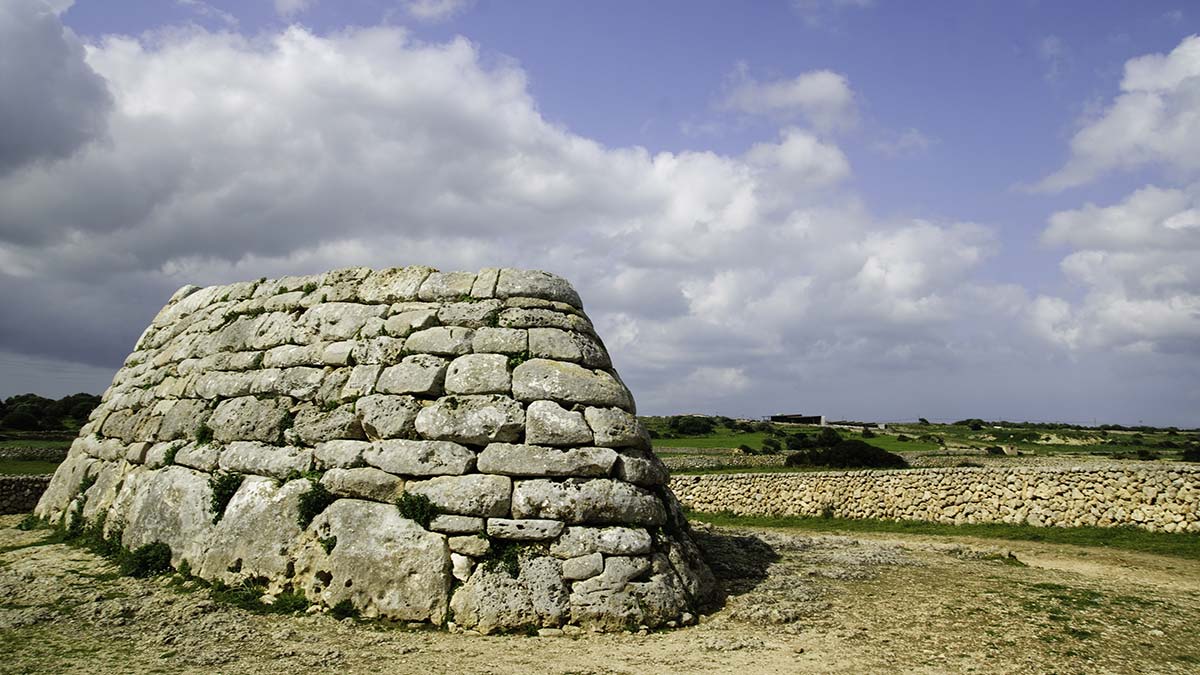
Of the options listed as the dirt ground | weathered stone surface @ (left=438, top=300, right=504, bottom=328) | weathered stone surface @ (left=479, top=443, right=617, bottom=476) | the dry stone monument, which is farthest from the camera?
weathered stone surface @ (left=438, top=300, right=504, bottom=328)

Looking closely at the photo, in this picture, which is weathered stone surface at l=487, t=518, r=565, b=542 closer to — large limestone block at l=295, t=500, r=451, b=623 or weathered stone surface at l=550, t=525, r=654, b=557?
weathered stone surface at l=550, t=525, r=654, b=557

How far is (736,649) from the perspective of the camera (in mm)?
7789

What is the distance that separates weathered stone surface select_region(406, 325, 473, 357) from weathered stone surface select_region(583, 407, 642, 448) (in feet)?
6.86

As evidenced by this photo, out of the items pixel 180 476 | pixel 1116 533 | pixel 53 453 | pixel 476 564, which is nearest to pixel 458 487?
pixel 476 564

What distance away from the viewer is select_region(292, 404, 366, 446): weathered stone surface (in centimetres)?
1003

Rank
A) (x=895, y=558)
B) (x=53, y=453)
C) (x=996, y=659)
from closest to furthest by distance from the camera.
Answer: (x=996, y=659), (x=895, y=558), (x=53, y=453)

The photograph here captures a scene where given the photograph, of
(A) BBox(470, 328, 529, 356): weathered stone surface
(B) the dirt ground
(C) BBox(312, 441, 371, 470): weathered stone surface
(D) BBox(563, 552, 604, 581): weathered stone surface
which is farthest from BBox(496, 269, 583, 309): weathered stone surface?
(B) the dirt ground

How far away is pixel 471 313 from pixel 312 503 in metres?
3.39

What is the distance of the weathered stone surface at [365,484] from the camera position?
364 inches

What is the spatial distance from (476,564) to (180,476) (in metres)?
5.60

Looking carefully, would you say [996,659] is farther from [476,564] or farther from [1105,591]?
[476,564]

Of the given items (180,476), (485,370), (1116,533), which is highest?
(485,370)

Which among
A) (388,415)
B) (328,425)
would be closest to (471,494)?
(388,415)

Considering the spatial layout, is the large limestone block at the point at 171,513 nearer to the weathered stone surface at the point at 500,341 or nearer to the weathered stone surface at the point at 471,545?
the weathered stone surface at the point at 471,545
